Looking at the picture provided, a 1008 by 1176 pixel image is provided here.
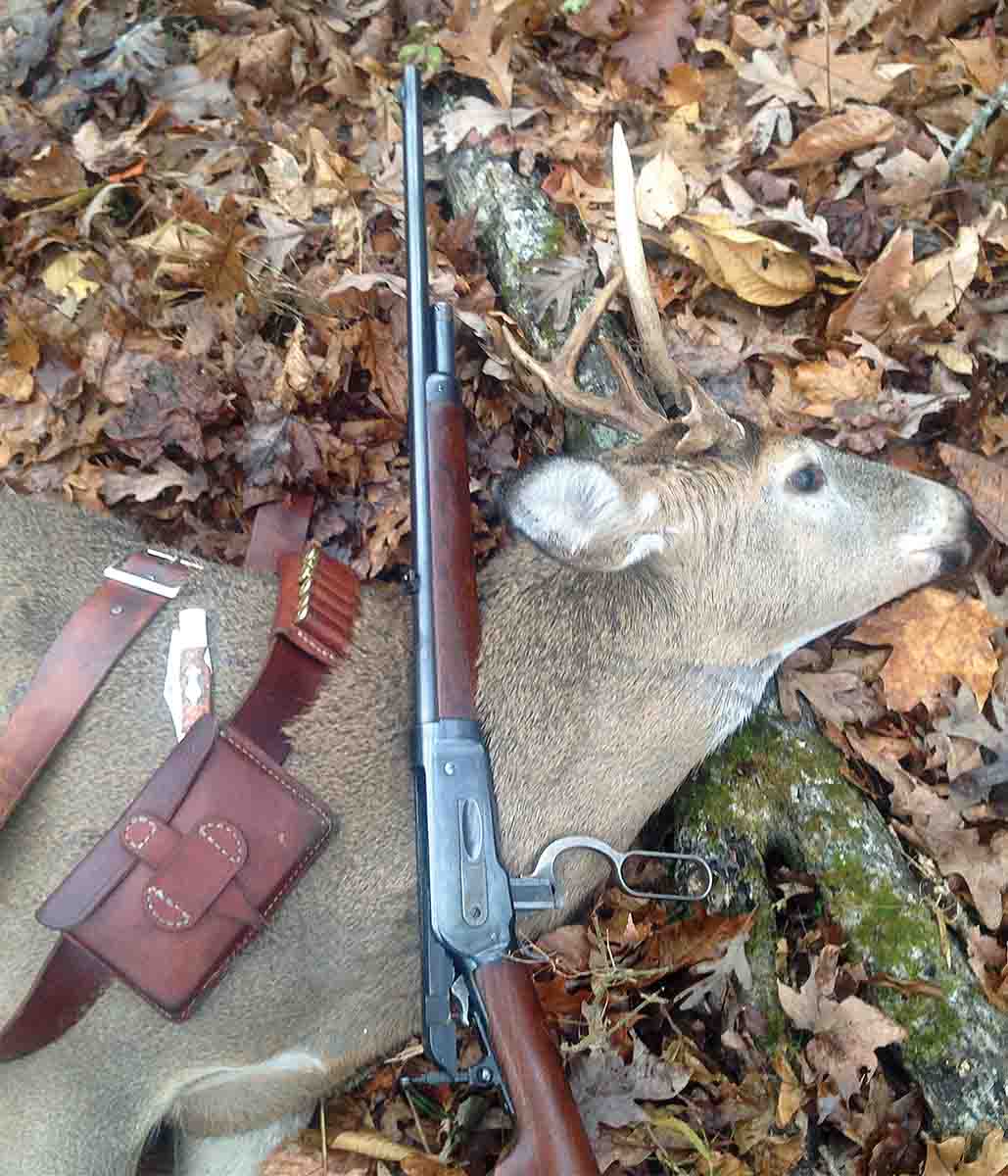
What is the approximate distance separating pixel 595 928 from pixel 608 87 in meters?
4.09

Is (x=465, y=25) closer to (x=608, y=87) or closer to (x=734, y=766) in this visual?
(x=608, y=87)

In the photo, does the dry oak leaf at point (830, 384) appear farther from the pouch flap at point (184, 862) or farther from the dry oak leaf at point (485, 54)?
the pouch flap at point (184, 862)

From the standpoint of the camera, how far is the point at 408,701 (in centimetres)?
348

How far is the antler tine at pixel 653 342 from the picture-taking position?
339 centimetres

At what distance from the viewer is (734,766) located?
397cm

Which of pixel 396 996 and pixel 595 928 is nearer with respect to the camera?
pixel 396 996

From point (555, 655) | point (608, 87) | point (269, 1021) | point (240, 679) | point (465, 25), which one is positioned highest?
point (465, 25)

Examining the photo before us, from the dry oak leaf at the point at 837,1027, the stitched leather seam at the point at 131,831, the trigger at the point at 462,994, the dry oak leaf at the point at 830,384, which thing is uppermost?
the stitched leather seam at the point at 131,831

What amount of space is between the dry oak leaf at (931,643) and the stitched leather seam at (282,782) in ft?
7.44

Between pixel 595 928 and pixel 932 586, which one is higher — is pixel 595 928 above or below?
below

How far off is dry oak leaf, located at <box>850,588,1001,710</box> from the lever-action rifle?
Answer: 115 cm

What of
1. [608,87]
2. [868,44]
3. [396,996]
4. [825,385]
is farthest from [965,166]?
[396,996]

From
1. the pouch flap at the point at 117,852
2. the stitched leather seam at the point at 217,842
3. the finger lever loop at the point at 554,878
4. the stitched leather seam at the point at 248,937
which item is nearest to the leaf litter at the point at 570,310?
the finger lever loop at the point at 554,878

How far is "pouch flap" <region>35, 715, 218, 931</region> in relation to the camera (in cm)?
296
